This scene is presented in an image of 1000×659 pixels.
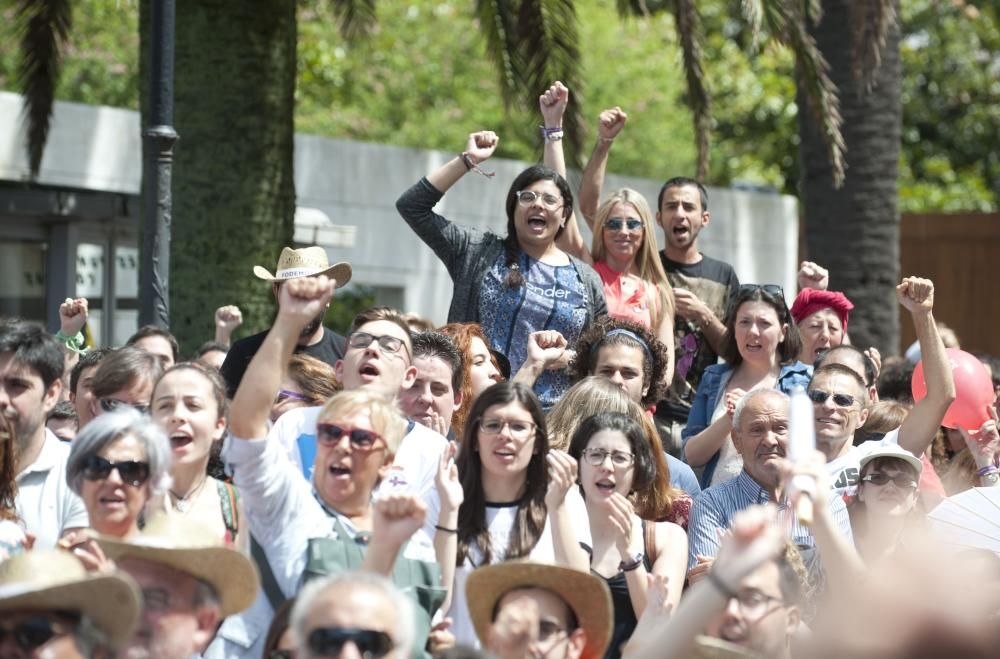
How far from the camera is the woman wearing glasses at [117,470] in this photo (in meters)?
4.82

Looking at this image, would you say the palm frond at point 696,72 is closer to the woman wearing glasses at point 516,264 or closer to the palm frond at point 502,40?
the palm frond at point 502,40

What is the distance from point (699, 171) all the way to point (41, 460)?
5304 millimetres

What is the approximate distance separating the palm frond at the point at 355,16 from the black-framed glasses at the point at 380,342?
522 cm

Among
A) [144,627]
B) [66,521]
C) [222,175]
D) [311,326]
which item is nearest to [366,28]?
[222,175]

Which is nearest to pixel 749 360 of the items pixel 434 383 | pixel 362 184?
pixel 434 383

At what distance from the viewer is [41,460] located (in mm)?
5688

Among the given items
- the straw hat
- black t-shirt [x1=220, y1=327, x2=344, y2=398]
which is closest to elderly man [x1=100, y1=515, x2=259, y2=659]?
black t-shirt [x1=220, y1=327, x2=344, y2=398]

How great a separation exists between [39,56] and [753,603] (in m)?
7.39

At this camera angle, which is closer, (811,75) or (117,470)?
(117,470)

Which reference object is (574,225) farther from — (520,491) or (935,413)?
(520,491)

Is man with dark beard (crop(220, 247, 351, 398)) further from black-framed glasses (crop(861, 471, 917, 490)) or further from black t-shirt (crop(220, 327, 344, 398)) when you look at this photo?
black-framed glasses (crop(861, 471, 917, 490))

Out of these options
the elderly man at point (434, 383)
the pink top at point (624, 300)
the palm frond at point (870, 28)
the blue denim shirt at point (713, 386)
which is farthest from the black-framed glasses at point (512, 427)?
the palm frond at point (870, 28)

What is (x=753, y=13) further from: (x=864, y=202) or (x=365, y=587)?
(x=365, y=587)

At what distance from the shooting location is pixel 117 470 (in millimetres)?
4828
